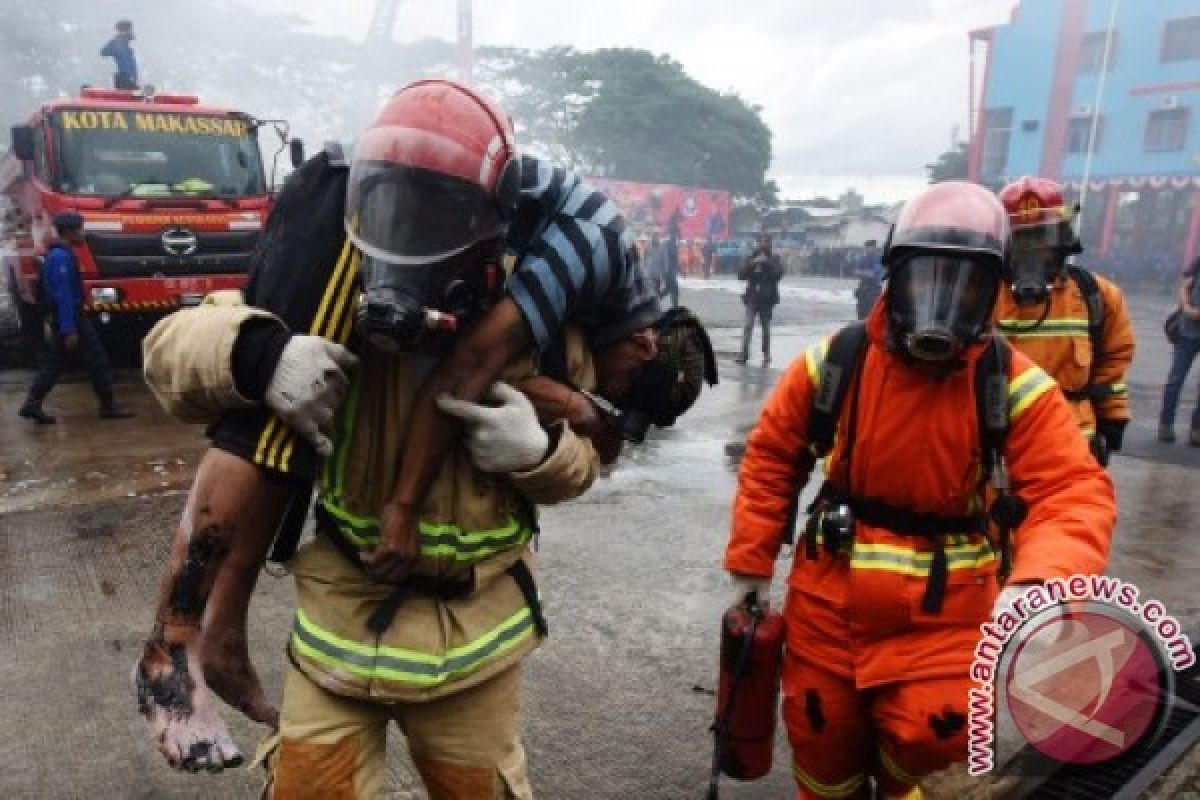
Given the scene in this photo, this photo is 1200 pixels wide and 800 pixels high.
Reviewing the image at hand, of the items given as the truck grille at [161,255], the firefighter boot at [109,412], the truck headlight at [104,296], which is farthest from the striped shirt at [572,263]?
the truck headlight at [104,296]

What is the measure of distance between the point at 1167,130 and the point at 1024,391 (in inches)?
1349

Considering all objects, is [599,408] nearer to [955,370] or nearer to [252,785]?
[955,370]

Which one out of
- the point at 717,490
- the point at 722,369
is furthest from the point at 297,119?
the point at 717,490

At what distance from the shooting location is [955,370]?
1989 mm

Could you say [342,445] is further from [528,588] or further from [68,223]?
[68,223]

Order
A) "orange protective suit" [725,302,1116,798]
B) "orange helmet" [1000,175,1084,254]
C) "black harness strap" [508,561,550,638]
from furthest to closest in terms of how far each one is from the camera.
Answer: "orange helmet" [1000,175,1084,254] → "orange protective suit" [725,302,1116,798] → "black harness strap" [508,561,550,638]

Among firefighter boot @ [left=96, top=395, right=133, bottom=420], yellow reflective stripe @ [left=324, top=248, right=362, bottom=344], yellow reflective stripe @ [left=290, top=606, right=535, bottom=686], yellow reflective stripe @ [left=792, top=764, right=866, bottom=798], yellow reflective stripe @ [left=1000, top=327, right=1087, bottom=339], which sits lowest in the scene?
firefighter boot @ [left=96, top=395, right=133, bottom=420]

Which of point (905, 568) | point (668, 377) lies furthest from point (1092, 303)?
point (668, 377)

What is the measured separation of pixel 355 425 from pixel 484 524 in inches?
11.3

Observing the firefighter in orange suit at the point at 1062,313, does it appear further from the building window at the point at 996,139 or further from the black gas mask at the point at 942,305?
the building window at the point at 996,139

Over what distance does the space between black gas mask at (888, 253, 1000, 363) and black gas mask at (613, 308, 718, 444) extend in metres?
0.49

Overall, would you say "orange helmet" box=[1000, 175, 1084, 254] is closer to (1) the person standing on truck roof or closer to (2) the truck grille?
(2) the truck grille

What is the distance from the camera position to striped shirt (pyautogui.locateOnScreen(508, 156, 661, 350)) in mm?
1515

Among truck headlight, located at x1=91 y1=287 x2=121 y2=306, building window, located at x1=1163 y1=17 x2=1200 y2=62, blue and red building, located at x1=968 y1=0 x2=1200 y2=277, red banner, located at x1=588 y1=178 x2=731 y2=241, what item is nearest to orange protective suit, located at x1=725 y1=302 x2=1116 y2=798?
truck headlight, located at x1=91 y1=287 x2=121 y2=306
